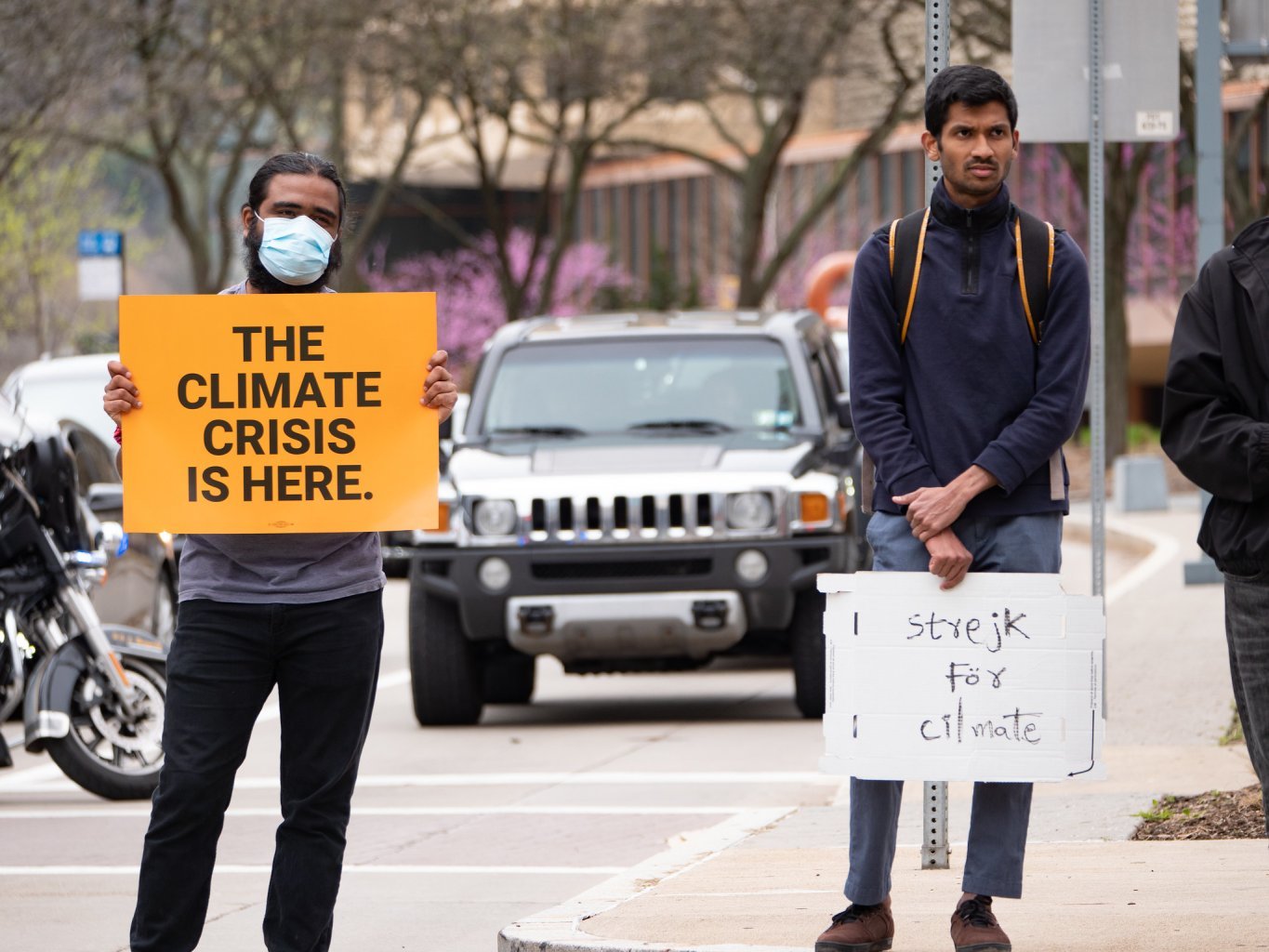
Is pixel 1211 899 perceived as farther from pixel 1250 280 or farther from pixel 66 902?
pixel 66 902

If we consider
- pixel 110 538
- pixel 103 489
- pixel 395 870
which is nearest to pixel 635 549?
pixel 110 538

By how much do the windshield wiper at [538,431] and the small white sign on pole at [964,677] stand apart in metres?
7.22

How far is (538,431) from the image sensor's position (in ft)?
42.5

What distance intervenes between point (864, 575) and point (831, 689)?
277mm

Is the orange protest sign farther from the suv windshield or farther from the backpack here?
the suv windshield

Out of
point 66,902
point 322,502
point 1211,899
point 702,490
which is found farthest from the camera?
point 702,490

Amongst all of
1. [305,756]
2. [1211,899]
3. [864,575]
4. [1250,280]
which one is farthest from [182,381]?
[1211,899]

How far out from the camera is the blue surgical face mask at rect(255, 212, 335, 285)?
5398mm

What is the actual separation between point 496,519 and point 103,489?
2.17 metres

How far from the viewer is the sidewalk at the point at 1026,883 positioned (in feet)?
19.2

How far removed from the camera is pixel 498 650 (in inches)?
498

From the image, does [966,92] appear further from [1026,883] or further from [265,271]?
[1026,883]

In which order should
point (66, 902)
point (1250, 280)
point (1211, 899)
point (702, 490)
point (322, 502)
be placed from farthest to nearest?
point (702, 490) < point (66, 902) < point (1211, 899) < point (322, 502) < point (1250, 280)

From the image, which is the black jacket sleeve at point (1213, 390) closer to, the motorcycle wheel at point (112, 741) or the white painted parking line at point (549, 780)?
the white painted parking line at point (549, 780)
